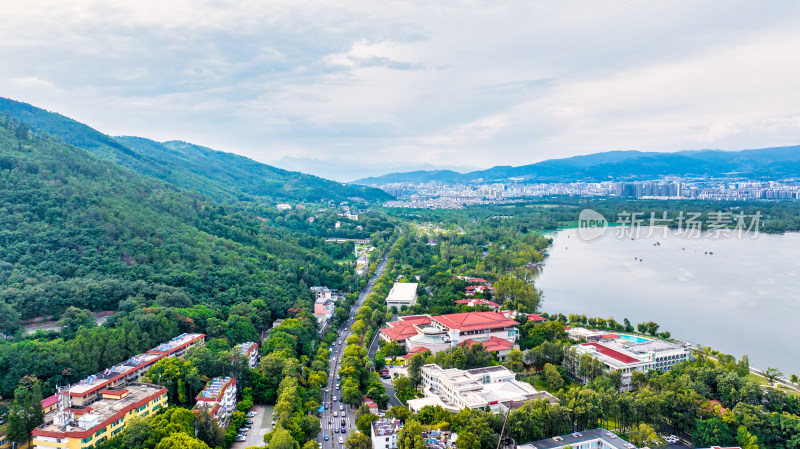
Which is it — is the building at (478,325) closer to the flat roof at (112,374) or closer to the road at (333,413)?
the road at (333,413)

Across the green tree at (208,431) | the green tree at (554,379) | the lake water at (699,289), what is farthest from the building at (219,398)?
the lake water at (699,289)

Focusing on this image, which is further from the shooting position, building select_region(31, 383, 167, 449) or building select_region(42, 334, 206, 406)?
building select_region(42, 334, 206, 406)

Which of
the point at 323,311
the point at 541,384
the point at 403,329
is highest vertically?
the point at 403,329

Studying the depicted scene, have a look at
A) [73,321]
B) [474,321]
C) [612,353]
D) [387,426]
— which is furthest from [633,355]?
[73,321]

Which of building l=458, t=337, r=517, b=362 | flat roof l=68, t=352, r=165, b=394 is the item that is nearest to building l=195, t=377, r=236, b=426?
flat roof l=68, t=352, r=165, b=394

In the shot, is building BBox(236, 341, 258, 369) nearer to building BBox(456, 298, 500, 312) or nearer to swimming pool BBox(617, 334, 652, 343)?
building BBox(456, 298, 500, 312)

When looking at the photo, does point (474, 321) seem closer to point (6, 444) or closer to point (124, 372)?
point (124, 372)
